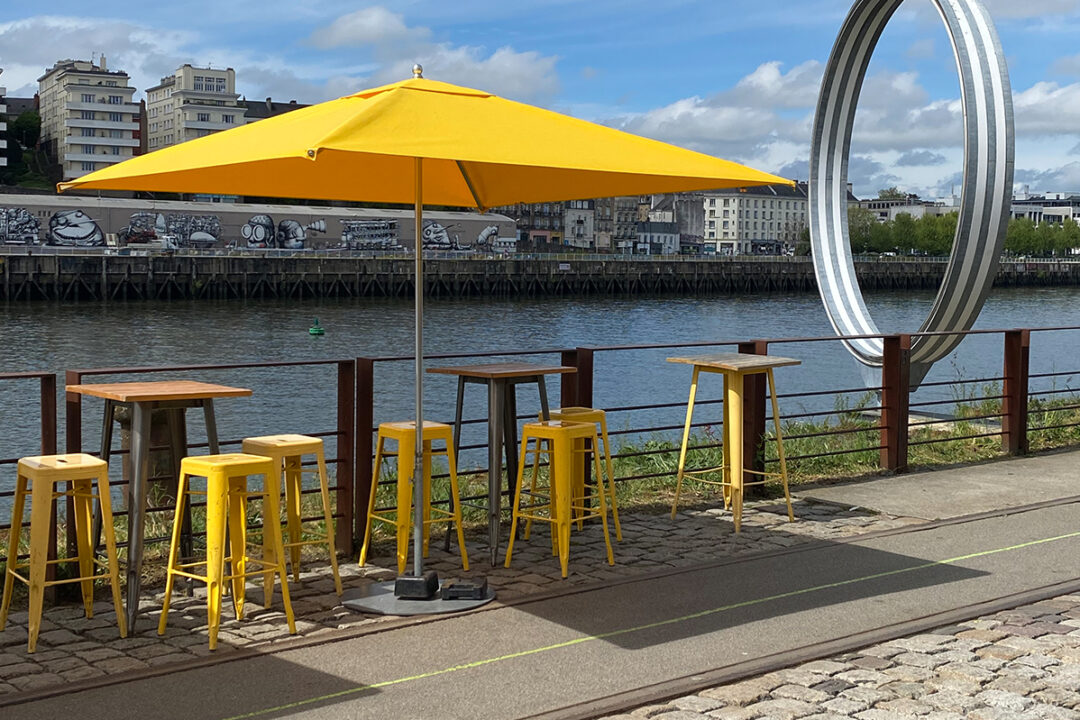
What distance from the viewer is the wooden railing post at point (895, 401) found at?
9.29 metres

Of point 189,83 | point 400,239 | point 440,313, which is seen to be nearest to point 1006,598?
point 440,313

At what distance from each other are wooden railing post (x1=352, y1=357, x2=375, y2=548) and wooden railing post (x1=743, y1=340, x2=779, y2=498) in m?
2.87

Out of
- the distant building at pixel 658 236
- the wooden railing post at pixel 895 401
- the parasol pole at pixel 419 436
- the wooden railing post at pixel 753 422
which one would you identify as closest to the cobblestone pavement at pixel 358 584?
the wooden railing post at pixel 753 422

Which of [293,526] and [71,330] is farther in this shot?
[71,330]

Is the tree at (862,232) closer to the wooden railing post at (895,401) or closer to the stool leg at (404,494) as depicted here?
the wooden railing post at (895,401)

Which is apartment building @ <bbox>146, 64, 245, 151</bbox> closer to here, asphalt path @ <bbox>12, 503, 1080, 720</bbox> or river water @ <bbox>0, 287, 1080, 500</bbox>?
river water @ <bbox>0, 287, 1080, 500</bbox>

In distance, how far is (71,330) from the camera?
46.2 meters

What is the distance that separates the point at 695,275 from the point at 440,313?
32.8 metres

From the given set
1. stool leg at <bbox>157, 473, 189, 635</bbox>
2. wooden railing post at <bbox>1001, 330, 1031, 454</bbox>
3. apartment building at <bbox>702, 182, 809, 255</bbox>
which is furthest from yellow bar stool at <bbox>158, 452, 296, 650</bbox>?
apartment building at <bbox>702, 182, 809, 255</bbox>

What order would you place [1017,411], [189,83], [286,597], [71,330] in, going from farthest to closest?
[189,83] < [71,330] < [1017,411] < [286,597]

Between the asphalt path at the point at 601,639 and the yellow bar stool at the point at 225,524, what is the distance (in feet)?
1.21

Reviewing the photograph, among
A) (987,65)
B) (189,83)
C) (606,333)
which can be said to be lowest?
(606,333)

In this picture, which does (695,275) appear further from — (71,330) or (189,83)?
(189,83)

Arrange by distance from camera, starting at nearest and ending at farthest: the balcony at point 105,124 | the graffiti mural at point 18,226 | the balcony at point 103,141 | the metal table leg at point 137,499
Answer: the metal table leg at point 137,499 → the graffiti mural at point 18,226 → the balcony at point 105,124 → the balcony at point 103,141
